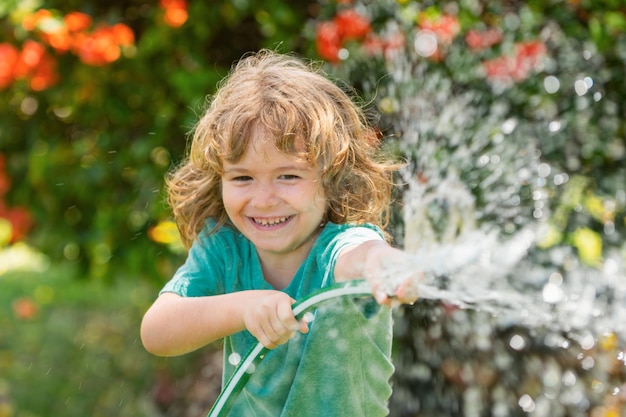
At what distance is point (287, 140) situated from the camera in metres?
1.81

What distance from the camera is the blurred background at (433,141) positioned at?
9.99 feet

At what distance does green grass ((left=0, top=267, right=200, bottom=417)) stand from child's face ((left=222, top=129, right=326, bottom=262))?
76.3 inches

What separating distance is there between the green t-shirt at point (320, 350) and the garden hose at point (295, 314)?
160 millimetres

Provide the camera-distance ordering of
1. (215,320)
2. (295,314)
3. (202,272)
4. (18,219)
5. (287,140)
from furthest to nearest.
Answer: (18,219)
(202,272)
(287,140)
(215,320)
(295,314)

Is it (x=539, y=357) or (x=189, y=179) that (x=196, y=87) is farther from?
(x=539, y=357)

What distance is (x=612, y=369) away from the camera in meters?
2.87

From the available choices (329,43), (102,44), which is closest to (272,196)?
(329,43)

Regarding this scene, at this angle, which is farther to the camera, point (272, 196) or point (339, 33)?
point (339, 33)

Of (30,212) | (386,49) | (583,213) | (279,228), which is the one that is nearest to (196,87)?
(386,49)

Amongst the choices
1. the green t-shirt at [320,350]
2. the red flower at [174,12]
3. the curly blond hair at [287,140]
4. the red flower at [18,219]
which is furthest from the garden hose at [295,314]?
the red flower at [18,219]

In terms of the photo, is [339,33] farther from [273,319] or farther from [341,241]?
[273,319]

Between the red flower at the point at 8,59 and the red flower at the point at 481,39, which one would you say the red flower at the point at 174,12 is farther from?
the red flower at the point at 481,39

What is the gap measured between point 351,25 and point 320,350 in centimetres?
152

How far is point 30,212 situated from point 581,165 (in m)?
2.11
